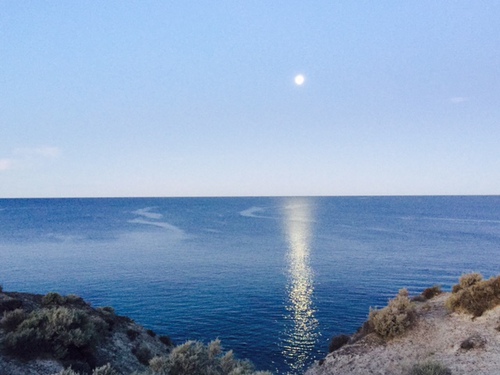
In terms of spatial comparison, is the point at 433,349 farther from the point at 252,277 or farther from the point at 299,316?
the point at 252,277

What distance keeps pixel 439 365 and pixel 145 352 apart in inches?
638

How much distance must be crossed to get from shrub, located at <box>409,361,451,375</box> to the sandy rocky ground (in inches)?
35.1

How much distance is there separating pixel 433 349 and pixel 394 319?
3.06 metres

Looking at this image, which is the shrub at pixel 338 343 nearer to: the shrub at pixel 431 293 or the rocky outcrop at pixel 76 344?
the shrub at pixel 431 293

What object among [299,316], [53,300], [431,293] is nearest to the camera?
[53,300]

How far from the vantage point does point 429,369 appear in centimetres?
1773

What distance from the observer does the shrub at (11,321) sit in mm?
18297

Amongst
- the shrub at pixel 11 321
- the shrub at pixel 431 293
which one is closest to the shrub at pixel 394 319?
the shrub at pixel 431 293

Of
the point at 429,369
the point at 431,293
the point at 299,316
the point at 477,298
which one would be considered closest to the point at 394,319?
the point at 477,298

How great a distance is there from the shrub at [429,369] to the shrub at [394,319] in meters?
5.32

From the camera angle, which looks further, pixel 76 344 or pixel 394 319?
pixel 394 319

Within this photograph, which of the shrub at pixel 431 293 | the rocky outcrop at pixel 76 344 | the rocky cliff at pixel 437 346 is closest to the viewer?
the rocky outcrop at pixel 76 344

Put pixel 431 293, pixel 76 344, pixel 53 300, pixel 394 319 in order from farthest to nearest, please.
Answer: pixel 431 293
pixel 53 300
pixel 394 319
pixel 76 344

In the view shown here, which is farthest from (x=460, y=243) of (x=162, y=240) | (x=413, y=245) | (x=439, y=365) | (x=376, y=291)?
(x=439, y=365)
